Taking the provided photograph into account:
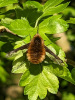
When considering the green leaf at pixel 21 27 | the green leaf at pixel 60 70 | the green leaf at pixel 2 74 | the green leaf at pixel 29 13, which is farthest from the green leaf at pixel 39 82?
the green leaf at pixel 2 74

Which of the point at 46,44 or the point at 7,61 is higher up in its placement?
the point at 46,44

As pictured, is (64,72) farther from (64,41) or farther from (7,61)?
(64,41)

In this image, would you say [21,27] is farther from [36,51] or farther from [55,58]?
[55,58]

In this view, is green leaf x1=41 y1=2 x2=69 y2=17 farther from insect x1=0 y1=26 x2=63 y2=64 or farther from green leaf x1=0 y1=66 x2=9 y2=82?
green leaf x1=0 y1=66 x2=9 y2=82

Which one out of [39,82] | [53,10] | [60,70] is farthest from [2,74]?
[53,10]

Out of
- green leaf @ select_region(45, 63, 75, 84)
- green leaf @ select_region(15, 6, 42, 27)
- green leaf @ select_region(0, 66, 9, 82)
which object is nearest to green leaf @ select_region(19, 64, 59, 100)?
green leaf @ select_region(45, 63, 75, 84)

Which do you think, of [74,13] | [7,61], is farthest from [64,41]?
[7,61]
